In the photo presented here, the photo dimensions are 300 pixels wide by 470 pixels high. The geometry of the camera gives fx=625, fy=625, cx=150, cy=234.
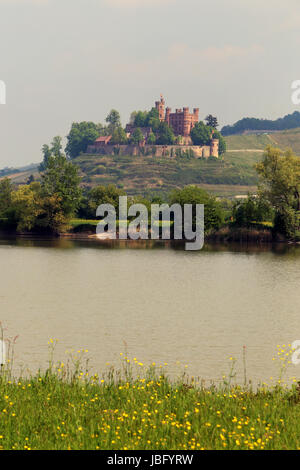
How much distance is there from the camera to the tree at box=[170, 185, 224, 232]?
97.5m

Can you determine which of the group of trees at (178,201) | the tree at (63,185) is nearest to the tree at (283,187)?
the group of trees at (178,201)

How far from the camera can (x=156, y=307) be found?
131ft

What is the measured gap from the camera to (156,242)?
316ft

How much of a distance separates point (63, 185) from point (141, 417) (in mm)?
95331

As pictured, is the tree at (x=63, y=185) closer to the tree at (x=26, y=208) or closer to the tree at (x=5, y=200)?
the tree at (x=26, y=208)

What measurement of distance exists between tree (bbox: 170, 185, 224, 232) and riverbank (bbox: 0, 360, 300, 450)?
7919 cm

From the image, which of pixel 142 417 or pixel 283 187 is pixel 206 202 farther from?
pixel 142 417

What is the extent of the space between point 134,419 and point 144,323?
19318mm

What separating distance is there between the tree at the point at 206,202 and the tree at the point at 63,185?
17352 millimetres

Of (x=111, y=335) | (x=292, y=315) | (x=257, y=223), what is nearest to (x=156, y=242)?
(x=257, y=223)

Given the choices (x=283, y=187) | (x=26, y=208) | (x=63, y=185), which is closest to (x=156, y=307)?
(x=283, y=187)

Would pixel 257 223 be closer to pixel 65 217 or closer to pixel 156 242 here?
pixel 156 242

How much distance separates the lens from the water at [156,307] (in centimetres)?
2697

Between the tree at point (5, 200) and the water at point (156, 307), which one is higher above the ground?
the tree at point (5, 200)
